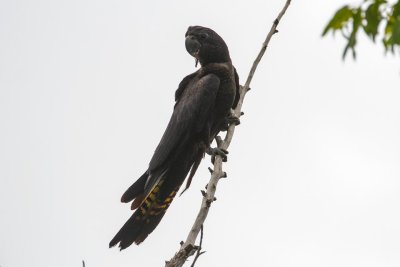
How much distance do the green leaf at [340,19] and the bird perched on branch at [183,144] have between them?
362 centimetres

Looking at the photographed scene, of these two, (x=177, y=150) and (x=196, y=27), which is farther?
(x=196, y=27)

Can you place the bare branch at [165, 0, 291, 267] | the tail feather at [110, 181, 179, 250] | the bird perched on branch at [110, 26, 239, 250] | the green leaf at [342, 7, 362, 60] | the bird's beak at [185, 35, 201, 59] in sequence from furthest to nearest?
the bird's beak at [185, 35, 201, 59], the bird perched on branch at [110, 26, 239, 250], the tail feather at [110, 181, 179, 250], the bare branch at [165, 0, 291, 267], the green leaf at [342, 7, 362, 60]

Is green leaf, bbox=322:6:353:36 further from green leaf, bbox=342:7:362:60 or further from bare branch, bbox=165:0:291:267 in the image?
bare branch, bbox=165:0:291:267

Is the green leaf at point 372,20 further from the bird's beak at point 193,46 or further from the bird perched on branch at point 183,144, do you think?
the bird's beak at point 193,46

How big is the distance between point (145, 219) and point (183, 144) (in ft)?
2.75

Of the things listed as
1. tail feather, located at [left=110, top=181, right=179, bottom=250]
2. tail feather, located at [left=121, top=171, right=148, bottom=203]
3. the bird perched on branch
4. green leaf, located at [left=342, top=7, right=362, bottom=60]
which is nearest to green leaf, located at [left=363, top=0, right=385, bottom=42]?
green leaf, located at [left=342, top=7, right=362, bottom=60]

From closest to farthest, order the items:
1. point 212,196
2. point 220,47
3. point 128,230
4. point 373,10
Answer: point 373,10, point 212,196, point 128,230, point 220,47

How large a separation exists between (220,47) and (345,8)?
189 inches

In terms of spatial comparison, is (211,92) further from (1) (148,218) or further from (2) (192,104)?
(1) (148,218)

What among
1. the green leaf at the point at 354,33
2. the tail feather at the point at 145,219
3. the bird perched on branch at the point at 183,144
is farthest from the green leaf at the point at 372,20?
the tail feather at the point at 145,219

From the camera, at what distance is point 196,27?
22.8 ft

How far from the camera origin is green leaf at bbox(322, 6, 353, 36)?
1.93 metres

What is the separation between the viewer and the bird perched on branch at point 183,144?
5684 millimetres

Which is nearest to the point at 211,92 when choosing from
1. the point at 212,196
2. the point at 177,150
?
the point at 177,150
